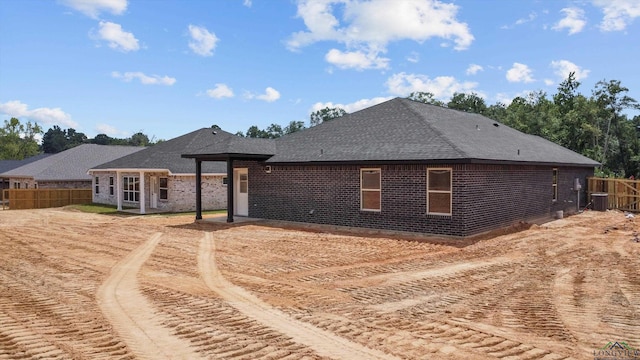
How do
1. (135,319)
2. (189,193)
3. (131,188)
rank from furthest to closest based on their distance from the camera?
(131,188), (189,193), (135,319)

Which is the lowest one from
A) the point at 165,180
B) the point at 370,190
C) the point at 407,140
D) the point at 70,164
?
the point at 370,190

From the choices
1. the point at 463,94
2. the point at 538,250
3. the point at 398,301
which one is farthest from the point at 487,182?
the point at 463,94

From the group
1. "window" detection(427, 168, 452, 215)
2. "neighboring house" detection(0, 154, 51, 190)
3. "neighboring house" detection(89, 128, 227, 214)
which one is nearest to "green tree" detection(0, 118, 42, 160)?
"neighboring house" detection(0, 154, 51, 190)

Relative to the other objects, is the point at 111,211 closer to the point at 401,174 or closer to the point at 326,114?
the point at 401,174

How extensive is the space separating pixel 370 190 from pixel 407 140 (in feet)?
7.72

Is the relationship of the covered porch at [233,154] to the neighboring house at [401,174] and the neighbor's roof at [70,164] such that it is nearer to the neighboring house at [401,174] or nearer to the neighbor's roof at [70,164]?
the neighboring house at [401,174]

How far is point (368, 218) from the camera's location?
17047 mm

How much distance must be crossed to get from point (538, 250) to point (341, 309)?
8193 millimetres

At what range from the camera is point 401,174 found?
16000mm

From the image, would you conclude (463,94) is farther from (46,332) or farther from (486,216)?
(46,332)

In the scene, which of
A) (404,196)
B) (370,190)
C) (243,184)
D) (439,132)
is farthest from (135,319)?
(243,184)

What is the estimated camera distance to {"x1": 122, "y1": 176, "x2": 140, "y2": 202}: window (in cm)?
2939

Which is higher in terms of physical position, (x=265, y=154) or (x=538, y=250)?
(x=265, y=154)

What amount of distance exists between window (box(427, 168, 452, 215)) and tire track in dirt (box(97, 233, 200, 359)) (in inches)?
374
